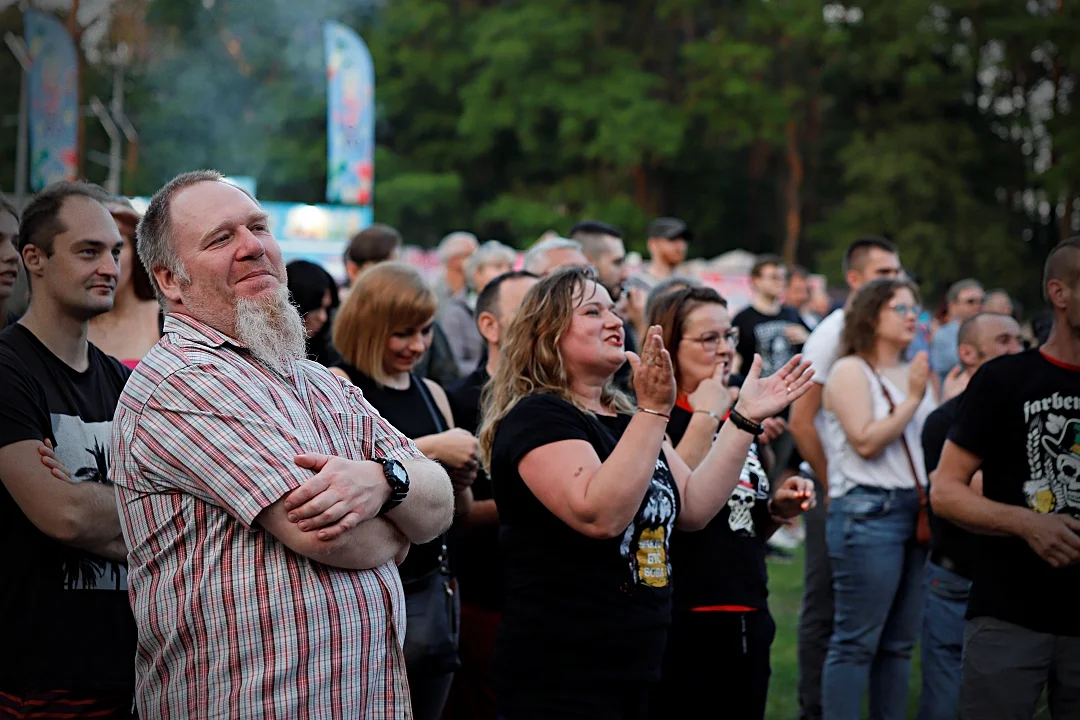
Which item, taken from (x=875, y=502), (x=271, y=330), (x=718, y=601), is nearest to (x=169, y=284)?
(x=271, y=330)

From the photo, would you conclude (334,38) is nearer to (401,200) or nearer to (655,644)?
(401,200)

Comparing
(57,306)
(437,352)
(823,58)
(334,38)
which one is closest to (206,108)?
(334,38)

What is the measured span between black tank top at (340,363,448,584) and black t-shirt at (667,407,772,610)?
821 mm

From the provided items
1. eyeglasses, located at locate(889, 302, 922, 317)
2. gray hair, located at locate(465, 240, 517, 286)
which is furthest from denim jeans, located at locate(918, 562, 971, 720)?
gray hair, located at locate(465, 240, 517, 286)

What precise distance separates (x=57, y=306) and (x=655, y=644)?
186 cm

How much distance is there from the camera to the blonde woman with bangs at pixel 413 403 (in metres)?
3.71

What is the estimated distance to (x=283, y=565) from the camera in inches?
89.6

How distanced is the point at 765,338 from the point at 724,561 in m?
5.62

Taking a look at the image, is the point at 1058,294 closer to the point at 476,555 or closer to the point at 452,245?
the point at 476,555

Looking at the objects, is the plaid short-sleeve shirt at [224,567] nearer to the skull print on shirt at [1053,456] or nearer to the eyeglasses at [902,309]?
the skull print on shirt at [1053,456]

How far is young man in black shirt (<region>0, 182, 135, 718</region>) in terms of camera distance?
9.02ft

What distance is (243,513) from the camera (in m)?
2.18

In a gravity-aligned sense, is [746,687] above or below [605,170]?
below

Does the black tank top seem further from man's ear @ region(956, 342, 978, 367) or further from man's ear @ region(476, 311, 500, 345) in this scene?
man's ear @ region(956, 342, 978, 367)
